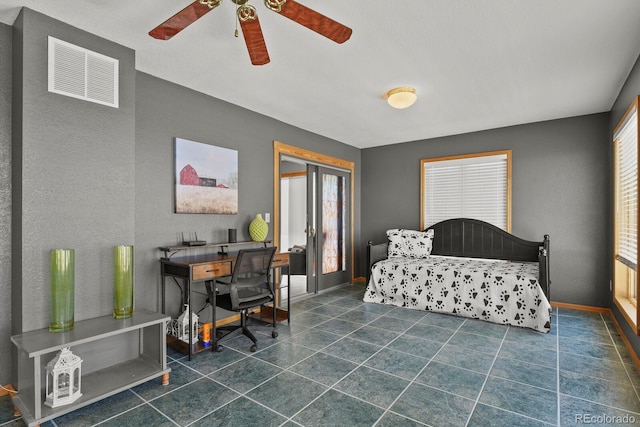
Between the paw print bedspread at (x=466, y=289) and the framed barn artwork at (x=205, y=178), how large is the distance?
2287mm

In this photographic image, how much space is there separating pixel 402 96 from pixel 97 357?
11.2 ft

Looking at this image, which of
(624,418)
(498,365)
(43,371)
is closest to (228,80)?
(43,371)

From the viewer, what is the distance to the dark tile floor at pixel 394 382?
6.65 ft

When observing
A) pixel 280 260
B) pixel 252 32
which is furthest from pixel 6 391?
pixel 252 32

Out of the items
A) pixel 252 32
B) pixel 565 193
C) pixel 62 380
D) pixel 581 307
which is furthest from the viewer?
pixel 565 193

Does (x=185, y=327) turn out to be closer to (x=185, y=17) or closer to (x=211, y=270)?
(x=211, y=270)

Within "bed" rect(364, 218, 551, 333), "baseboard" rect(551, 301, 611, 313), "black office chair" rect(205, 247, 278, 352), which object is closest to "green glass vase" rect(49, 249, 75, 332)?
"black office chair" rect(205, 247, 278, 352)

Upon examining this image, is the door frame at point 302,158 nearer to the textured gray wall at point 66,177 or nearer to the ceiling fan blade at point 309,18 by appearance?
the textured gray wall at point 66,177

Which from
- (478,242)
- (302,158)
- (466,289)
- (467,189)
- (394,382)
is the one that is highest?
(302,158)

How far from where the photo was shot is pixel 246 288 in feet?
10.6

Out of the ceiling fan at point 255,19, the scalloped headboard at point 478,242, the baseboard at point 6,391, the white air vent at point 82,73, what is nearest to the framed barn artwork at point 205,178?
the white air vent at point 82,73

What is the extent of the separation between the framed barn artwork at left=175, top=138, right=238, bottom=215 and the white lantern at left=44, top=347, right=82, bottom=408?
155 cm

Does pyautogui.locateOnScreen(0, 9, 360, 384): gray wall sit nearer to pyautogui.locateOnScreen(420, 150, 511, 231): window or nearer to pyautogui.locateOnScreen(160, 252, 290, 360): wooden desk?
pyautogui.locateOnScreen(160, 252, 290, 360): wooden desk

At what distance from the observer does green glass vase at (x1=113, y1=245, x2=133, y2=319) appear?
7.97 ft
